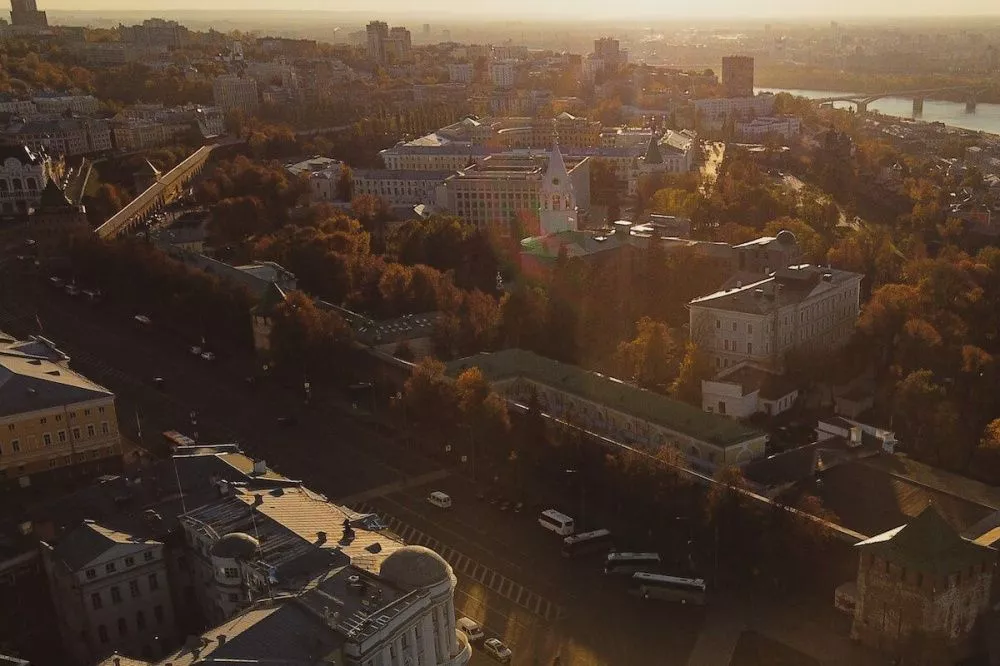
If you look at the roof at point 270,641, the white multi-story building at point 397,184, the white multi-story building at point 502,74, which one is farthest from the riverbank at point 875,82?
the roof at point 270,641

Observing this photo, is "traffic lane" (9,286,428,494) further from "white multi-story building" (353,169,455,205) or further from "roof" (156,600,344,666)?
"white multi-story building" (353,169,455,205)

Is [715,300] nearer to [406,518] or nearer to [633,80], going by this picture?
[406,518]

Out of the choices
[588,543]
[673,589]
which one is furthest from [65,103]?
[673,589]

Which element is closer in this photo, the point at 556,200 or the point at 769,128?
the point at 556,200

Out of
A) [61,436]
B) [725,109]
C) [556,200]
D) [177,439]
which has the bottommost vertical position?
[177,439]

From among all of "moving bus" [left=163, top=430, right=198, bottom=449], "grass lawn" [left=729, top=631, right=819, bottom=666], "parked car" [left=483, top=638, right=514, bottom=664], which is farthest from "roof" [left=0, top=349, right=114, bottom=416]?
"grass lawn" [left=729, top=631, right=819, bottom=666]

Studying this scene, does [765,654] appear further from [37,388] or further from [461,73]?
[461,73]

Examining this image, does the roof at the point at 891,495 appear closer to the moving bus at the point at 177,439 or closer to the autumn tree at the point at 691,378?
the autumn tree at the point at 691,378
